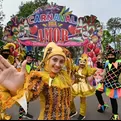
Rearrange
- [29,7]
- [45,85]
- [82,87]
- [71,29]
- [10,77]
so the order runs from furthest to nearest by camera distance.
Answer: [29,7] < [71,29] < [82,87] < [45,85] < [10,77]

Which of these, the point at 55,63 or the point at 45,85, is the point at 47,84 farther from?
the point at 55,63

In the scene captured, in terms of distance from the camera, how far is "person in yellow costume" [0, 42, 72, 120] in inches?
99.1

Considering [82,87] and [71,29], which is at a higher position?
[71,29]

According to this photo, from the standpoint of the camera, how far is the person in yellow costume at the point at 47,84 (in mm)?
2518

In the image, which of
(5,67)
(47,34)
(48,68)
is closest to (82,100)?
(48,68)

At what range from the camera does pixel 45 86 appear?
2688mm

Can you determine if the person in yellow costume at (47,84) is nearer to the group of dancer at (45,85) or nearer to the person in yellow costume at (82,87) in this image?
the group of dancer at (45,85)

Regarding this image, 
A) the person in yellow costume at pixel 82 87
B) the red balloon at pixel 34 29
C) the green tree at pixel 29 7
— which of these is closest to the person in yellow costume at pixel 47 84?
the person in yellow costume at pixel 82 87

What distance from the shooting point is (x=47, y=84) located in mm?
2689

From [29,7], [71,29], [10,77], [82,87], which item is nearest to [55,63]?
[10,77]

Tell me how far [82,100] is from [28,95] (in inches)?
126

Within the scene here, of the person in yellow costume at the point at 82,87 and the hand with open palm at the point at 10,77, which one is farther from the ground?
the hand with open palm at the point at 10,77

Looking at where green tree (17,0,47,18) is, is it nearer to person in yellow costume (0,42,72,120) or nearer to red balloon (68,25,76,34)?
red balloon (68,25,76,34)

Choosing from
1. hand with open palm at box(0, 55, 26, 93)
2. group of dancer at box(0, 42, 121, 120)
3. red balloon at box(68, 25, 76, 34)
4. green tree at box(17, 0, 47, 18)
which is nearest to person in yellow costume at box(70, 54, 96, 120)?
group of dancer at box(0, 42, 121, 120)
